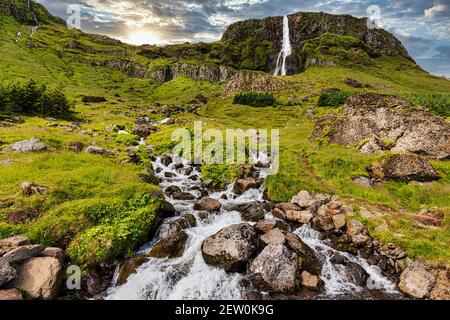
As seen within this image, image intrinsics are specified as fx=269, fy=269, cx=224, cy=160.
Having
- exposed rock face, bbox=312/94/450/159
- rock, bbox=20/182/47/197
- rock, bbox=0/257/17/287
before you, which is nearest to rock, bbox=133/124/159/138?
exposed rock face, bbox=312/94/450/159

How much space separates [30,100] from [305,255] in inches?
2928

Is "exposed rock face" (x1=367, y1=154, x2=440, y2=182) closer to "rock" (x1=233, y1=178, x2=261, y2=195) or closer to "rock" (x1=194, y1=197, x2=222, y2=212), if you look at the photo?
"rock" (x1=233, y1=178, x2=261, y2=195)

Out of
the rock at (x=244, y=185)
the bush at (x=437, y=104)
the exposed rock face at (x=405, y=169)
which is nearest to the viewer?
the exposed rock face at (x=405, y=169)

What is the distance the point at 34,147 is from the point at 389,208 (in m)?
39.6

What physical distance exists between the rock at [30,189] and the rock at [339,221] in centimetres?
2472

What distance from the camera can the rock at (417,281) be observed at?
1655 centimetres

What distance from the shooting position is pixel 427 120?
120 feet

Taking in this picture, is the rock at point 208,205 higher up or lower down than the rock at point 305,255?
higher up

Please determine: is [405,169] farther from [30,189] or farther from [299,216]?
[30,189]

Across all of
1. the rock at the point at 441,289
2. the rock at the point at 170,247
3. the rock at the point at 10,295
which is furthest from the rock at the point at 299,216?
the rock at the point at 10,295

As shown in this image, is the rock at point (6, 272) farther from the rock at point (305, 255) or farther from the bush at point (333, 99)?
the bush at point (333, 99)

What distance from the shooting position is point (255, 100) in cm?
10038

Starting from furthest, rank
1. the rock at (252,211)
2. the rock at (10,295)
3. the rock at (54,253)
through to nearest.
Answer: the rock at (252,211), the rock at (54,253), the rock at (10,295)

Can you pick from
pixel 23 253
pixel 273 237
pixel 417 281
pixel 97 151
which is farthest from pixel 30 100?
pixel 417 281
